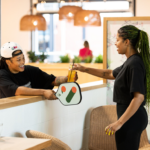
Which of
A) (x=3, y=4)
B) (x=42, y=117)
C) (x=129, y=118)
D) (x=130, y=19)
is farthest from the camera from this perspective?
(x=3, y=4)

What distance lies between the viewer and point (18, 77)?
2.58 meters

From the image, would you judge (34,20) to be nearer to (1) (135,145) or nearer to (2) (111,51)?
(2) (111,51)

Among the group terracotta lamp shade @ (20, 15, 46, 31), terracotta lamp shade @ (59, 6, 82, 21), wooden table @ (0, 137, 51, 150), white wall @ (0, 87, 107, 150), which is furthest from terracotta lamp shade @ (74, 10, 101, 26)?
wooden table @ (0, 137, 51, 150)

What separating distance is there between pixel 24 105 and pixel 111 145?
106cm

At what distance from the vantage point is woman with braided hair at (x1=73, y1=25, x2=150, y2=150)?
5.84 feet

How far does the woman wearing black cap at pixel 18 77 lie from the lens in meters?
2.20

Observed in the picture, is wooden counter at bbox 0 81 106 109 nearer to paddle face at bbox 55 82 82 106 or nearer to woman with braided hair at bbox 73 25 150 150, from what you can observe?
paddle face at bbox 55 82 82 106

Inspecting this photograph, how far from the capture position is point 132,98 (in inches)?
73.2

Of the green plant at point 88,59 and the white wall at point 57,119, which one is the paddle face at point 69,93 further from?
the green plant at point 88,59

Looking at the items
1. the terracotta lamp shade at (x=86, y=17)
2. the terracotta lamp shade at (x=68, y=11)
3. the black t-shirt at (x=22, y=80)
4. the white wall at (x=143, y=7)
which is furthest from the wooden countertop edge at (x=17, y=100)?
the white wall at (x=143, y=7)

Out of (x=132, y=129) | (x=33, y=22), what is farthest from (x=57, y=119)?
(x=33, y=22)

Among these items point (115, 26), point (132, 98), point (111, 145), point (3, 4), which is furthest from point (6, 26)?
point (132, 98)

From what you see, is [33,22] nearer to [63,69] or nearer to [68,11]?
[68,11]

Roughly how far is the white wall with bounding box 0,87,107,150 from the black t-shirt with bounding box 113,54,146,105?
65cm
